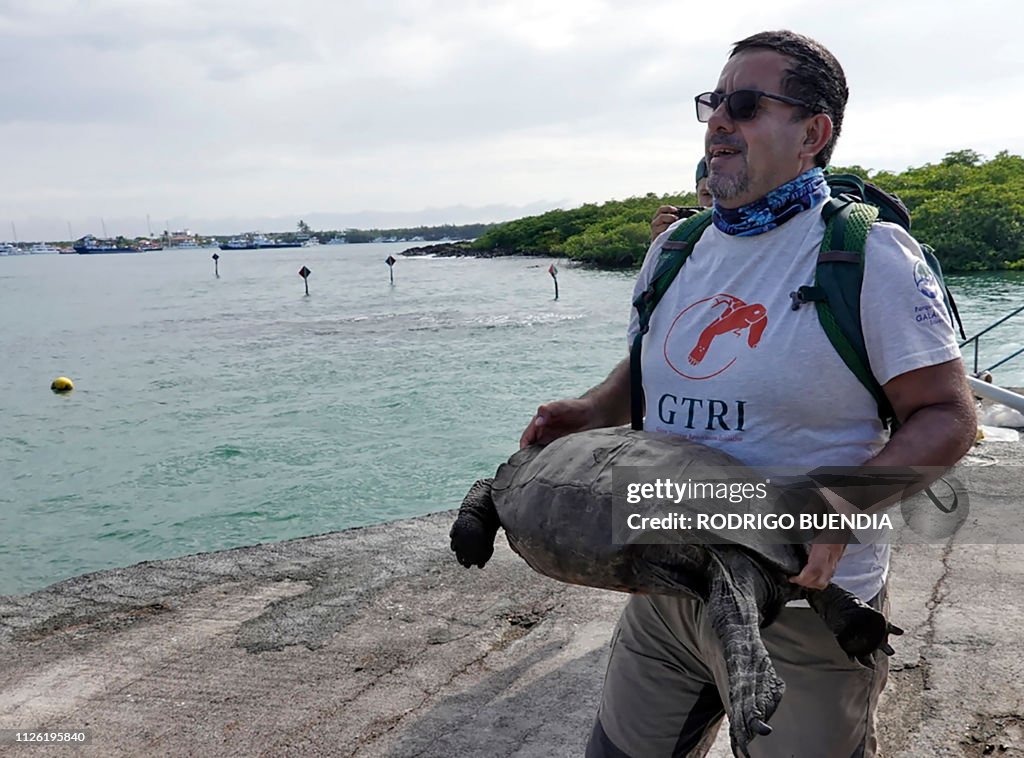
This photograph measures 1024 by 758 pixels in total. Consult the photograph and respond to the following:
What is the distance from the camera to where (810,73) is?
189 centimetres

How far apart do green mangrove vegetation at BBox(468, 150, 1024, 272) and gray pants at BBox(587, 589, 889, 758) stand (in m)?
17.2

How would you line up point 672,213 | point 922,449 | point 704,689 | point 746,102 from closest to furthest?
point 922,449 → point 746,102 → point 704,689 → point 672,213

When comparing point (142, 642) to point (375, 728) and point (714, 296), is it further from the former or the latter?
point (714, 296)

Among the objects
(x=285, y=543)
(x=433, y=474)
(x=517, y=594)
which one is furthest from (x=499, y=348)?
(x=517, y=594)

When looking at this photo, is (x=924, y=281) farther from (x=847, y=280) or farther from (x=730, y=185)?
(x=730, y=185)

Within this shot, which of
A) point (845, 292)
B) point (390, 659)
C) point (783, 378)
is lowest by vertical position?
point (390, 659)

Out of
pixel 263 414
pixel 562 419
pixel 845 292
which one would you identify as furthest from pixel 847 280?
pixel 263 414

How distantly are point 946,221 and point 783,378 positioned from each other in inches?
1790

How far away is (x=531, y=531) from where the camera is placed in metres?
2.12

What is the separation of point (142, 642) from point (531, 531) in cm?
335

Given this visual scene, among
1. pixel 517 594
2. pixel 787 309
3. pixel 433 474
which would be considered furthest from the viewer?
pixel 433 474

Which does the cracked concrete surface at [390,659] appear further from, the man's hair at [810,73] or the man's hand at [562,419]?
the man's hair at [810,73]

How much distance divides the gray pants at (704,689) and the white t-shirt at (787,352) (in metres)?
0.19

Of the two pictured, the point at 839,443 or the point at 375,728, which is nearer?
the point at 839,443
